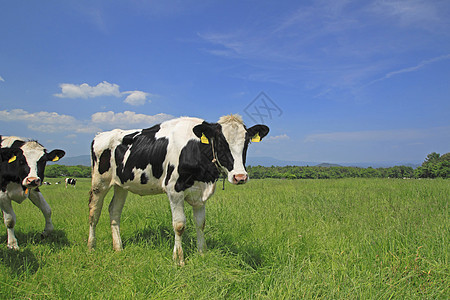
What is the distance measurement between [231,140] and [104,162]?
121 inches

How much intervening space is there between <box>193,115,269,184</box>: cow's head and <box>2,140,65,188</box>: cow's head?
3.89 m

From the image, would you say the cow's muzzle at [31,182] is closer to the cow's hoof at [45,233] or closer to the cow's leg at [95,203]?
Answer: the cow's leg at [95,203]

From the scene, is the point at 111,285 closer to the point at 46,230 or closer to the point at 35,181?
the point at 35,181

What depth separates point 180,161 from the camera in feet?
14.8

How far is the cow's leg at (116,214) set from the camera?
552cm

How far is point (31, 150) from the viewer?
6133 millimetres

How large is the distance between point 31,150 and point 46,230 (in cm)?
198

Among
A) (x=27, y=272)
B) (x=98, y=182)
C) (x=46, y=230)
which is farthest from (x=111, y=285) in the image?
(x=46, y=230)

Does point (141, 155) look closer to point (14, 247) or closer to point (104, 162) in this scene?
point (104, 162)

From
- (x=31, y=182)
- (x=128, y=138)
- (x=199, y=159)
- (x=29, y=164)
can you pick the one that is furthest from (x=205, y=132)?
(x=29, y=164)

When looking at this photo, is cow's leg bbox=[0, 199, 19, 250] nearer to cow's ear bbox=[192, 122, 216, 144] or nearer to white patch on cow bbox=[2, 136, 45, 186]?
white patch on cow bbox=[2, 136, 45, 186]

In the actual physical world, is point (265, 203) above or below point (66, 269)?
above

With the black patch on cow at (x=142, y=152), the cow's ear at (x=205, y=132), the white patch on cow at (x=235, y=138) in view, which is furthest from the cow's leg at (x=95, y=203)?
the white patch on cow at (x=235, y=138)

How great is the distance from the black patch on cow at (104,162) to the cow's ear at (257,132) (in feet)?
10.0
